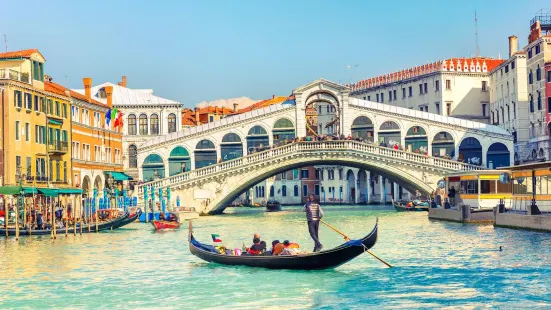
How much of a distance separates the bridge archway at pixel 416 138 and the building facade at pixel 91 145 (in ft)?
43.8

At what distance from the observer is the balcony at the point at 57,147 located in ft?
121

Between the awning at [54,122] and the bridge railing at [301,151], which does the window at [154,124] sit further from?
the awning at [54,122]

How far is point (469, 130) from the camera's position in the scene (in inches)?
1844

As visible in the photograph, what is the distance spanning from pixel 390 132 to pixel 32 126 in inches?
726

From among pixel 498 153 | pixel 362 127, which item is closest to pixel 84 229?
pixel 362 127

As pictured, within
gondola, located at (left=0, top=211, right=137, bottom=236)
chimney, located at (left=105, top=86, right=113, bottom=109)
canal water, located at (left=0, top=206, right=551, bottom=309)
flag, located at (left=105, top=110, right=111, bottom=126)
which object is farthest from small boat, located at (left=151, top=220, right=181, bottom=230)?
chimney, located at (left=105, top=86, right=113, bottom=109)

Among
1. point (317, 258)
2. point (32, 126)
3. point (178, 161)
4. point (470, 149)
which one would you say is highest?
point (32, 126)

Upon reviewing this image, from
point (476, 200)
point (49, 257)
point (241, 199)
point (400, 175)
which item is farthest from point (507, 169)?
point (241, 199)

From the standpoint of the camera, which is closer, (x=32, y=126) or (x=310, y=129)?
(x=32, y=126)

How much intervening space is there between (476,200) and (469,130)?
1223 cm

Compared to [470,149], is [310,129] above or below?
above

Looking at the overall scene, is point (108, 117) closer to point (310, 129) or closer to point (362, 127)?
point (310, 129)

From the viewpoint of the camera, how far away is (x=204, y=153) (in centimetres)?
4669

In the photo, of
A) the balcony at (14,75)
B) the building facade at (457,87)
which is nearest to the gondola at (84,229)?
the balcony at (14,75)
